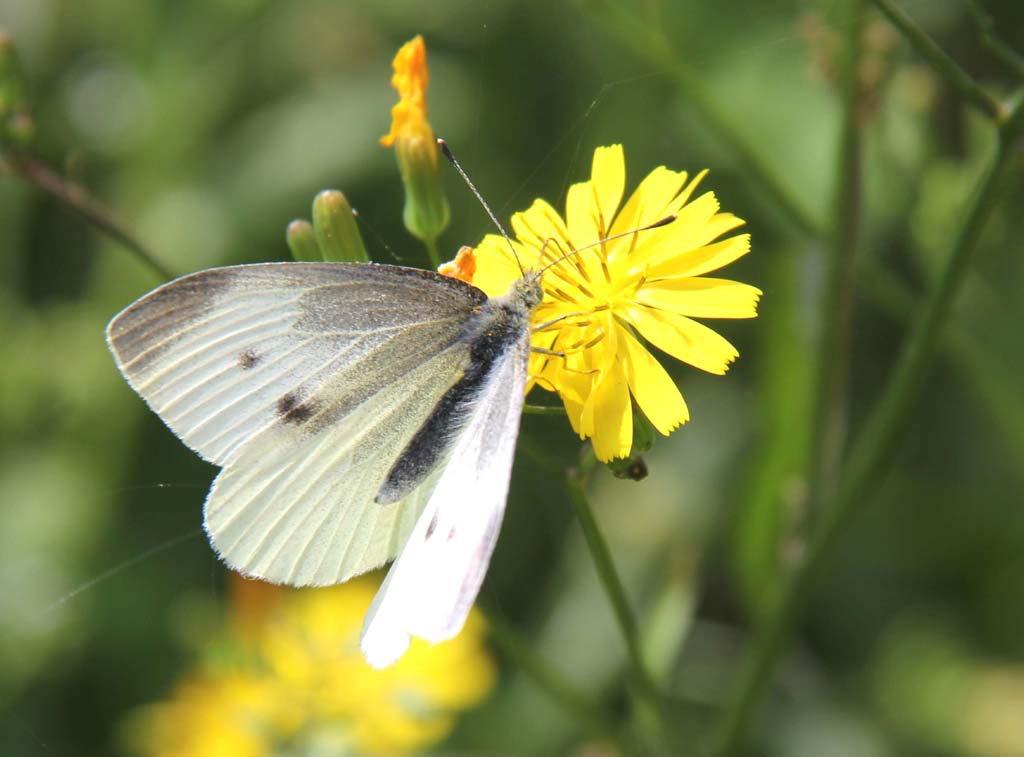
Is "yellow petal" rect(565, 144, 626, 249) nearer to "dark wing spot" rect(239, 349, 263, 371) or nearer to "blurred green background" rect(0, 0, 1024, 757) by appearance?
"dark wing spot" rect(239, 349, 263, 371)

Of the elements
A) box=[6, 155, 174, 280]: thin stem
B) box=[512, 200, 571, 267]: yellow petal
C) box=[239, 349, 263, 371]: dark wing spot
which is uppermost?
box=[6, 155, 174, 280]: thin stem

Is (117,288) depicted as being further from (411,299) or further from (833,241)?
(833,241)

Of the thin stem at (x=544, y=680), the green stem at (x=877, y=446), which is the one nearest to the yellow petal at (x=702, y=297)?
the green stem at (x=877, y=446)

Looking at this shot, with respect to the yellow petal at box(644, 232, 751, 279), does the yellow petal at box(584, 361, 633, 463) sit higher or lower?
lower

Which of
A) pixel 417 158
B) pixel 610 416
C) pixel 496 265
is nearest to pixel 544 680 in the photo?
pixel 610 416

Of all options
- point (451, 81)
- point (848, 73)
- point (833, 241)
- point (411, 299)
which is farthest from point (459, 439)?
point (451, 81)

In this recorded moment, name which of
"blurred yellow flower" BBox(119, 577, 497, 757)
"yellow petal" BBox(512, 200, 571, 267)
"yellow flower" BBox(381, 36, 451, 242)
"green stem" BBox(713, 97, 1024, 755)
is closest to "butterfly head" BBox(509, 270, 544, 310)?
"yellow petal" BBox(512, 200, 571, 267)
